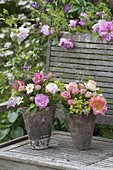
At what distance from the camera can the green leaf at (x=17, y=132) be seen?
13.2ft

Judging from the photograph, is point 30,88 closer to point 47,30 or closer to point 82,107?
point 82,107

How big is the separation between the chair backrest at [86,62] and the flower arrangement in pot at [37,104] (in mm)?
336

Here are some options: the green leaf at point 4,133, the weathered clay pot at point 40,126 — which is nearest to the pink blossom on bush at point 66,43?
the weathered clay pot at point 40,126

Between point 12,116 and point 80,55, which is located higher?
point 80,55

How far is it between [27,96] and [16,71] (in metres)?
0.78

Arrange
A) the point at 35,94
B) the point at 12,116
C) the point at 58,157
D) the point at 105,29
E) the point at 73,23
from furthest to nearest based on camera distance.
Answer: the point at 12,116, the point at 73,23, the point at 105,29, the point at 35,94, the point at 58,157

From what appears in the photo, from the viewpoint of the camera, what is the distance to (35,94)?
3.30 metres

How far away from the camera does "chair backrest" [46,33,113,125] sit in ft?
11.6

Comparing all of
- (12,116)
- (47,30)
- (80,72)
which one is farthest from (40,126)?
(12,116)

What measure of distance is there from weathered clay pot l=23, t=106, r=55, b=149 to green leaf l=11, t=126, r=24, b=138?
66cm

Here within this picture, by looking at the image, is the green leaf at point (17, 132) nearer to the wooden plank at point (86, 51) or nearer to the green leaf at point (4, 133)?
the green leaf at point (4, 133)

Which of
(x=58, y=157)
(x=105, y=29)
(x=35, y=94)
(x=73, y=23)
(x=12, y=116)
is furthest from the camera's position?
(x=12, y=116)

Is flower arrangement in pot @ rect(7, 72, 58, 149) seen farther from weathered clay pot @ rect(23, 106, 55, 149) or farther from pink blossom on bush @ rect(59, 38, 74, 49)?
pink blossom on bush @ rect(59, 38, 74, 49)

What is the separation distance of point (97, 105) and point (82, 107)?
80 mm
